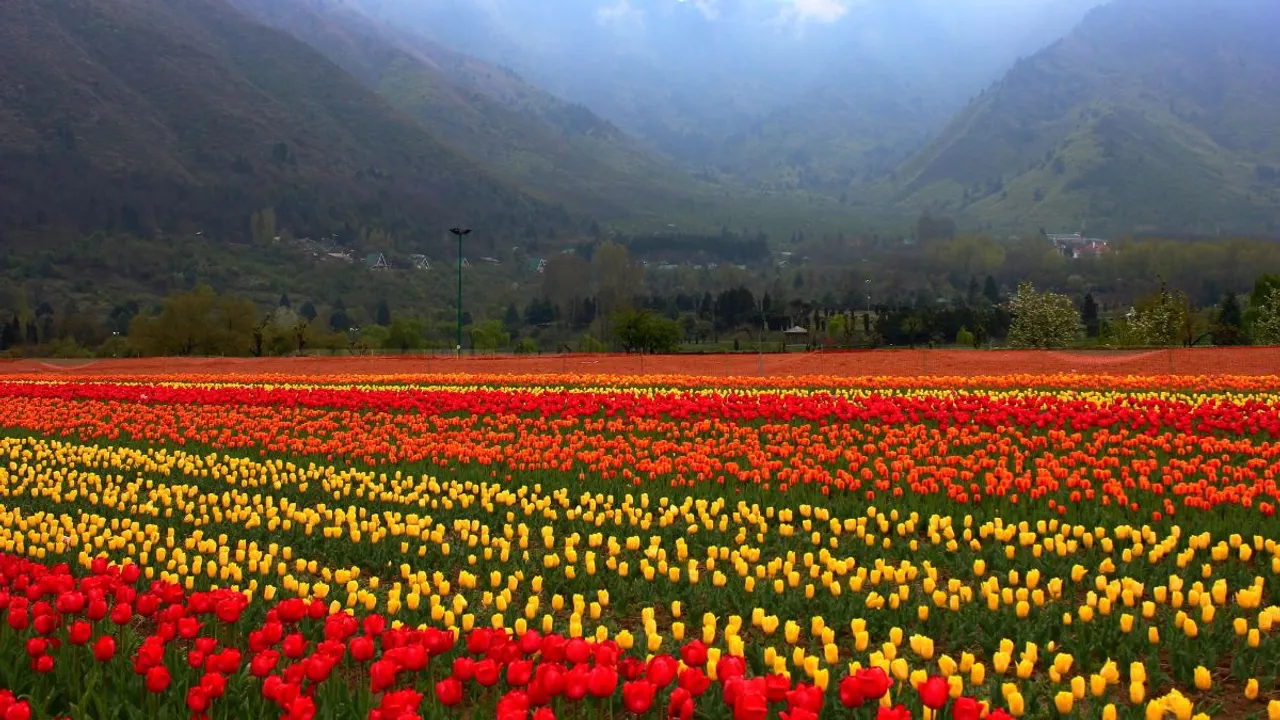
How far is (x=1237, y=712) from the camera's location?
584 cm

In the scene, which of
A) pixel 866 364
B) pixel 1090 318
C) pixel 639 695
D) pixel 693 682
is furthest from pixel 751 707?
pixel 1090 318

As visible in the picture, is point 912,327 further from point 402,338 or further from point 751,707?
point 751,707

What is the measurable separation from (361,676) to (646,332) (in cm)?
6448

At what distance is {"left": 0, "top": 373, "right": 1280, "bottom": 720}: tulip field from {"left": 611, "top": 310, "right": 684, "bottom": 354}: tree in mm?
52113

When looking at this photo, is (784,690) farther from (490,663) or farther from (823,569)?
(823,569)

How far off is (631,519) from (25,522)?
659cm

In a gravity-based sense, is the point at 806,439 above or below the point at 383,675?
above

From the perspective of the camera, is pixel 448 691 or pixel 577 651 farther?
pixel 577 651

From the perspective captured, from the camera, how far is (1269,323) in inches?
2454

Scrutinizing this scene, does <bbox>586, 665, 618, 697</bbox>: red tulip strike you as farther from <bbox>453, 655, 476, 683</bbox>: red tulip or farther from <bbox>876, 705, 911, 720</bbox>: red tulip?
<bbox>876, 705, 911, 720</bbox>: red tulip

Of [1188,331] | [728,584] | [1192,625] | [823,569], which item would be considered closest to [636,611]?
[728,584]

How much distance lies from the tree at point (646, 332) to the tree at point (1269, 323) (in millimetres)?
37721

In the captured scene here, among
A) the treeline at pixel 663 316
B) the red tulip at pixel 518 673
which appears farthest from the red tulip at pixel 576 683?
the treeline at pixel 663 316

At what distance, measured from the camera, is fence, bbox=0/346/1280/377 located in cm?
3259
